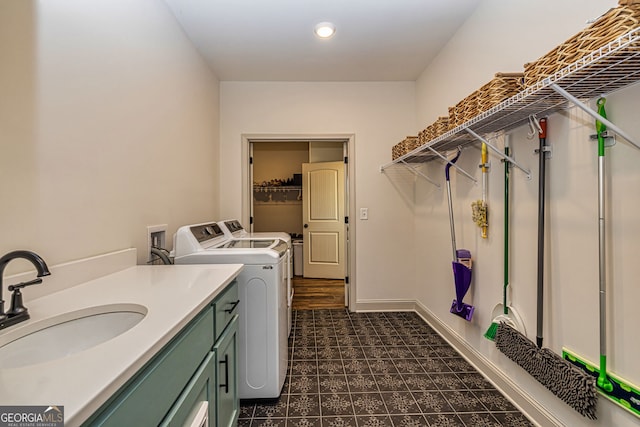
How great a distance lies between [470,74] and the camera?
2.20 m

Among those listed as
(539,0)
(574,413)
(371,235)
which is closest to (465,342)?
(574,413)

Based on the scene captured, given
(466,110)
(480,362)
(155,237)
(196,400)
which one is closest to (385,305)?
(480,362)

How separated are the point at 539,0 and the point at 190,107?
2.36 metres

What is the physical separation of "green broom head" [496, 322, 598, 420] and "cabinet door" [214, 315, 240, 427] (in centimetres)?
147

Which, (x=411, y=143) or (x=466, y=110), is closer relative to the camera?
(x=466, y=110)

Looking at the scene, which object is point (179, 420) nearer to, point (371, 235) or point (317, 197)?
point (371, 235)

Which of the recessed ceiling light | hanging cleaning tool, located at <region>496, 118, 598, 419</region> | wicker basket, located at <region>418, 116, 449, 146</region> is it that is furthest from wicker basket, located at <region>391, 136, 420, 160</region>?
hanging cleaning tool, located at <region>496, 118, 598, 419</region>

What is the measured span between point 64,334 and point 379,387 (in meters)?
1.69

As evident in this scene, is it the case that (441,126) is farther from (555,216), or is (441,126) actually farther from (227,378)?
(227,378)

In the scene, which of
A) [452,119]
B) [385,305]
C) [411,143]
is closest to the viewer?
[452,119]

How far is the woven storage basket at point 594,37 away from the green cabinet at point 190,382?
4.99ft

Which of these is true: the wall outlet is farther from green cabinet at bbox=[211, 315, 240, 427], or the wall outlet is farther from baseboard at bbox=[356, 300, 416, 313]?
baseboard at bbox=[356, 300, 416, 313]

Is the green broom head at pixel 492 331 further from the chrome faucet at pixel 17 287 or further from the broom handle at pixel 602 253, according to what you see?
the chrome faucet at pixel 17 287

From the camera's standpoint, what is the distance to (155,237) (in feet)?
6.15
